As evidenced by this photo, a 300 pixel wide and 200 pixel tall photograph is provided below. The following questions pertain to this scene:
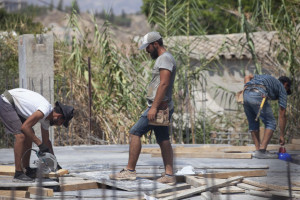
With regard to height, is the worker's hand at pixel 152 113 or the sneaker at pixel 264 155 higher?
the worker's hand at pixel 152 113

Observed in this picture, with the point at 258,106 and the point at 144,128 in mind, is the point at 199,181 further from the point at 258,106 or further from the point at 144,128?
the point at 258,106

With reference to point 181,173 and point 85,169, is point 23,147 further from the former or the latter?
point 181,173

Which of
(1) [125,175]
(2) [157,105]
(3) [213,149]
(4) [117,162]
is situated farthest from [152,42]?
(3) [213,149]

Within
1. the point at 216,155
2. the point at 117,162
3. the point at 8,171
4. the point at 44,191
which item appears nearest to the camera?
the point at 44,191

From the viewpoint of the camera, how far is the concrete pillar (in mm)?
10672

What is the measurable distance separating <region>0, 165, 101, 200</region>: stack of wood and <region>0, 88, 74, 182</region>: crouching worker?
8.6 inches

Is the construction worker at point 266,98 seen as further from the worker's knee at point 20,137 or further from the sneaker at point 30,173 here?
the worker's knee at point 20,137

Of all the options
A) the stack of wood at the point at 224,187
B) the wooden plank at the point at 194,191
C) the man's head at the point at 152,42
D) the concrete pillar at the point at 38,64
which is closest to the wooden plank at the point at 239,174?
the stack of wood at the point at 224,187

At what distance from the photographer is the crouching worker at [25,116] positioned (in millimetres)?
6461

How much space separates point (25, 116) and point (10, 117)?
17cm

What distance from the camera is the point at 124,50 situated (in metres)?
13.9

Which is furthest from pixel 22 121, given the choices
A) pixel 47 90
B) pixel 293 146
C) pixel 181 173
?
pixel 293 146

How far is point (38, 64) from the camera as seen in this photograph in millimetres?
10750

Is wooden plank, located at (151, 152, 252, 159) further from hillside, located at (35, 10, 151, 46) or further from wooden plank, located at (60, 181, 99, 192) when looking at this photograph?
hillside, located at (35, 10, 151, 46)
